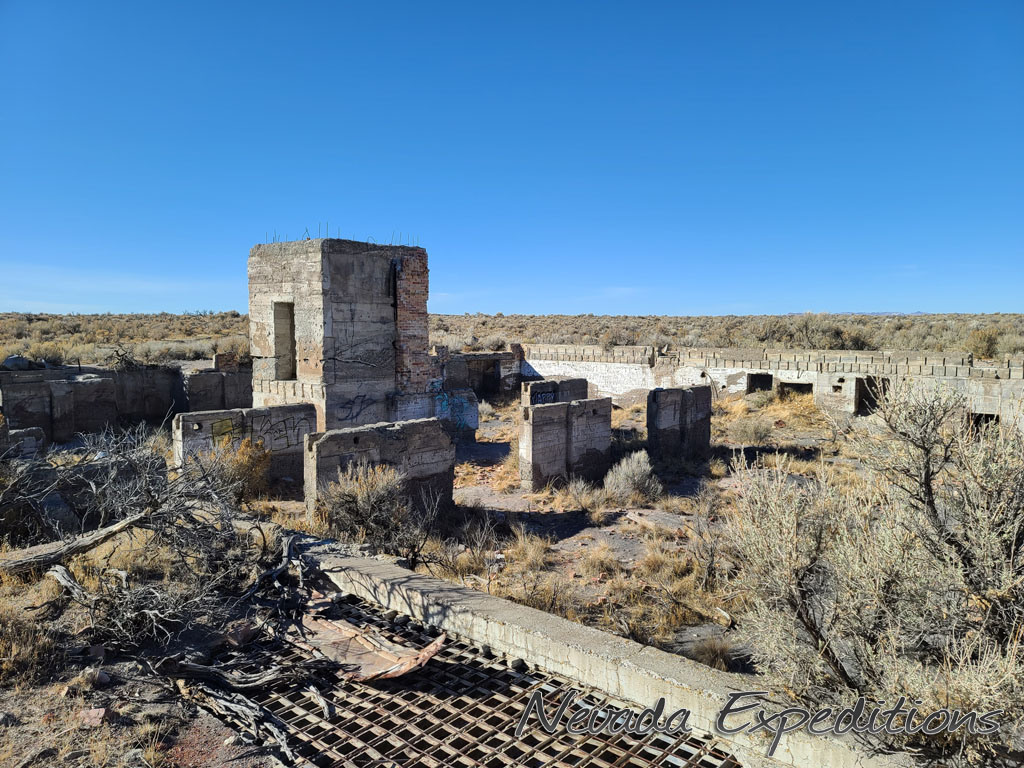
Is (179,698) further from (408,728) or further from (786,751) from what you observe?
(786,751)

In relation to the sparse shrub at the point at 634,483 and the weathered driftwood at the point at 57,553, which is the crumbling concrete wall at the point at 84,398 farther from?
the sparse shrub at the point at 634,483

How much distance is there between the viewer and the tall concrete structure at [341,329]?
1317 centimetres

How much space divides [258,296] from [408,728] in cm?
1175

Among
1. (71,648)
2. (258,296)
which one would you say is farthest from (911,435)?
(258,296)

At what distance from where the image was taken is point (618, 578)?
8508 mm

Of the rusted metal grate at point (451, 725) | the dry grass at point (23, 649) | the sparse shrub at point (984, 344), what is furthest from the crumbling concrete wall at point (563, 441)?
the sparse shrub at point (984, 344)

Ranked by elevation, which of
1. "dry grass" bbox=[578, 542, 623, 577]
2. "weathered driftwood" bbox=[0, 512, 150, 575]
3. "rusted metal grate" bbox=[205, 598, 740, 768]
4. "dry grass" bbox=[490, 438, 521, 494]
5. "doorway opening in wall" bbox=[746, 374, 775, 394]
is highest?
"doorway opening in wall" bbox=[746, 374, 775, 394]

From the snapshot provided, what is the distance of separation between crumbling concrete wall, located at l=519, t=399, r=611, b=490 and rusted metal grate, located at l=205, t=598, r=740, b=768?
309 inches

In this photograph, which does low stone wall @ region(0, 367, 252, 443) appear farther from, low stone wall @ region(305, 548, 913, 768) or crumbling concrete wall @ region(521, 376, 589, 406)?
low stone wall @ region(305, 548, 913, 768)

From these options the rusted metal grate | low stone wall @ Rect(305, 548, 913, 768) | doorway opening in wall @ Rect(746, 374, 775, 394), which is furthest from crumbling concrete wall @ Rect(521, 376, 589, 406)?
the rusted metal grate

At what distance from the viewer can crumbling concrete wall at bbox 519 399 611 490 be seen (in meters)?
13.0

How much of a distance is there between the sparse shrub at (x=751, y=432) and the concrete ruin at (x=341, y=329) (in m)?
9.40

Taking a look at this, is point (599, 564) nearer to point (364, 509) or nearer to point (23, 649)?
point (364, 509)

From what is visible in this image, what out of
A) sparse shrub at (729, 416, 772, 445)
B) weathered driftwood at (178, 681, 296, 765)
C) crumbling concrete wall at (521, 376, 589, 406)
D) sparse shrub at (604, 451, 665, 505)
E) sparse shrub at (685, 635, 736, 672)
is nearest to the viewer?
weathered driftwood at (178, 681, 296, 765)
